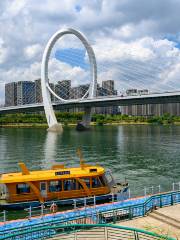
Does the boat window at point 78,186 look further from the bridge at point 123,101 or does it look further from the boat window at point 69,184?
the bridge at point 123,101

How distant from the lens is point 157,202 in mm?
14750

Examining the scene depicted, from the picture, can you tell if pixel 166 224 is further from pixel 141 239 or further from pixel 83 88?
pixel 83 88

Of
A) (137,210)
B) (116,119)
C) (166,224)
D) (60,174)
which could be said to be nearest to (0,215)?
(60,174)

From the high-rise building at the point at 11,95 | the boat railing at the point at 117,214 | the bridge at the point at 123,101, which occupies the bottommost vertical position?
the boat railing at the point at 117,214

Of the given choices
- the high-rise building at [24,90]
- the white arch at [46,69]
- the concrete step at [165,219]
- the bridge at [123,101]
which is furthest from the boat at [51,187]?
the high-rise building at [24,90]

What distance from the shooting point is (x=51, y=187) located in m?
18.3

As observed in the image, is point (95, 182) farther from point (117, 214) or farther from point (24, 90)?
point (24, 90)

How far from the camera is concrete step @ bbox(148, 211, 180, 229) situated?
1208 cm

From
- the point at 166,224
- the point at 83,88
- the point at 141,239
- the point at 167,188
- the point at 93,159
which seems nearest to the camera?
the point at 141,239

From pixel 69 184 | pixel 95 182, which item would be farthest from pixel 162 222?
pixel 69 184

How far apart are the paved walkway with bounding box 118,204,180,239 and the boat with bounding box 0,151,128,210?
4.89 meters

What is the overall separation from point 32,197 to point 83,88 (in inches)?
5307

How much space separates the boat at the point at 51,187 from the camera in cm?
1791

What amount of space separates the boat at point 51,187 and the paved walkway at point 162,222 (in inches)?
193
